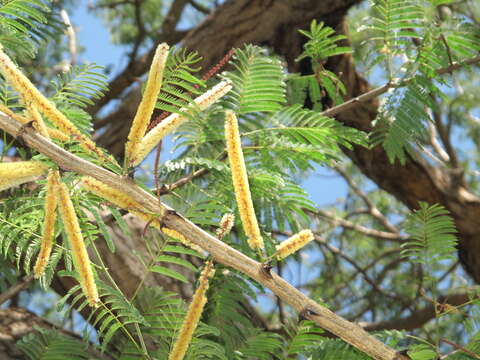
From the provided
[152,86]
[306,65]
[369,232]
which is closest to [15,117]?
[152,86]

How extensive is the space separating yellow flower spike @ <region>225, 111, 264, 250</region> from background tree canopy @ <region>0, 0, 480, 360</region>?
8 cm

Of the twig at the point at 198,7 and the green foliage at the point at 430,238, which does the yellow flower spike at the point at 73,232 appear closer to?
the green foliage at the point at 430,238

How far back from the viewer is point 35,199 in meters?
1.67

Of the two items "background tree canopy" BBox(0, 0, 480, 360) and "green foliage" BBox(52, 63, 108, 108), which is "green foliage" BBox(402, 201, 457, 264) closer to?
"background tree canopy" BBox(0, 0, 480, 360)

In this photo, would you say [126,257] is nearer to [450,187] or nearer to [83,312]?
[83,312]

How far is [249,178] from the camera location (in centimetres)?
195

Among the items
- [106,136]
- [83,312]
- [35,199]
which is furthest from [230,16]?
[35,199]

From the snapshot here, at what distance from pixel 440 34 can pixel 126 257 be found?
1.63 meters

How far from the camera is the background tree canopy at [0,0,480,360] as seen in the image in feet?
4.33

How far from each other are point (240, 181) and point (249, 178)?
923mm

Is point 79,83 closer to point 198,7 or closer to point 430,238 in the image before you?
point 430,238

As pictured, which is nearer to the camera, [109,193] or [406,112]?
[109,193]

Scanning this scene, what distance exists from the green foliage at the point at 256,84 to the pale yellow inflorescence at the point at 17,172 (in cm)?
100

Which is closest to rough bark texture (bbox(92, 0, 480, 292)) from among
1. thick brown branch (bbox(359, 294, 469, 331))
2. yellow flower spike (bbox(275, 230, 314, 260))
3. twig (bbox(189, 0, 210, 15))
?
thick brown branch (bbox(359, 294, 469, 331))
